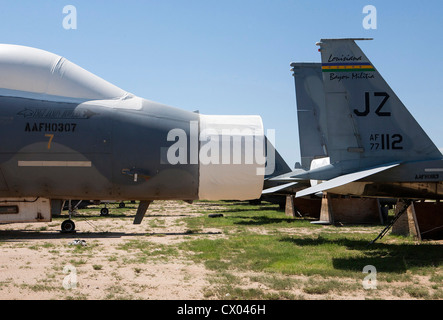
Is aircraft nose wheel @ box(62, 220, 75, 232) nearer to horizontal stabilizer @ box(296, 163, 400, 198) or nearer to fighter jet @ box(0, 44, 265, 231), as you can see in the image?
fighter jet @ box(0, 44, 265, 231)

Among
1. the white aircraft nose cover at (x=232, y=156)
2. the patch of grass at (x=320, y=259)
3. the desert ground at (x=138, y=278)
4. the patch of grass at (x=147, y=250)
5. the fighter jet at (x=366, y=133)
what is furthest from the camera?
the fighter jet at (x=366, y=133)

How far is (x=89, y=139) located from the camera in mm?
7527

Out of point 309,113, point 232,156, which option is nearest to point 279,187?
point 309,113

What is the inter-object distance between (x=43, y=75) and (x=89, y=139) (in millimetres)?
1240

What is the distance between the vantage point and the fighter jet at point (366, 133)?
1052 centimetres

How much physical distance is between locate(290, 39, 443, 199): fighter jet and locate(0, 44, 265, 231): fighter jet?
153 inches

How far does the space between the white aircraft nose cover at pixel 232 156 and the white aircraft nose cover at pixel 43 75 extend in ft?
6.74

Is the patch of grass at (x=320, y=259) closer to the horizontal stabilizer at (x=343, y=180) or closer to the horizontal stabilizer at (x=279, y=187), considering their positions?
the horizontal stabilizer at (x=343, y=180)

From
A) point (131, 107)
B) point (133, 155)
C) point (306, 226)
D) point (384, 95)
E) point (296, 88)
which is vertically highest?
point (296, 88)

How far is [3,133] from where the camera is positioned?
766 centimetres

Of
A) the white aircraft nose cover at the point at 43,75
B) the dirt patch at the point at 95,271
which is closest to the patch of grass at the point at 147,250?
the dirt patch at the point at 95,271

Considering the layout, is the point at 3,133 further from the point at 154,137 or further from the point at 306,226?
the point at 306,226
